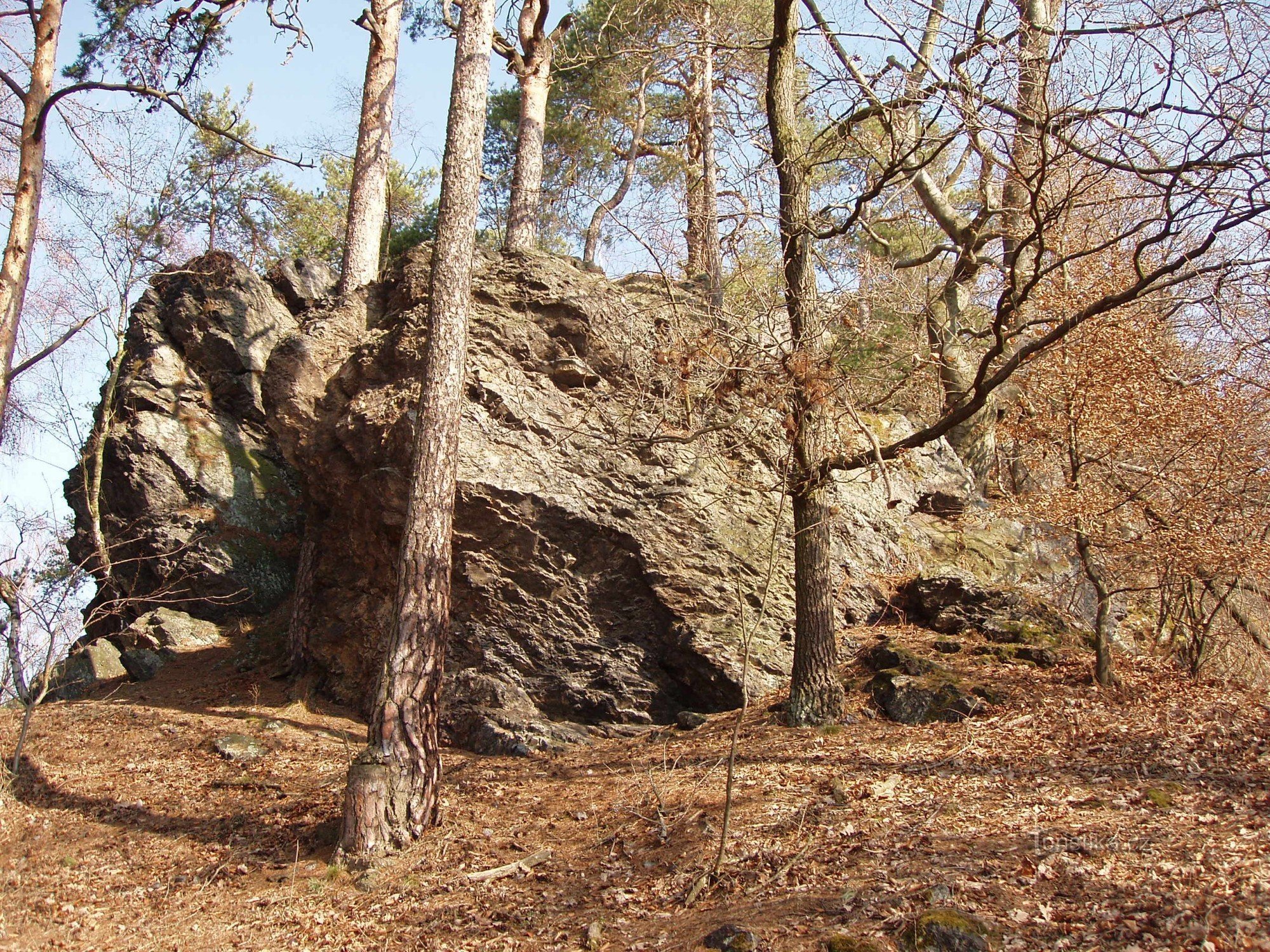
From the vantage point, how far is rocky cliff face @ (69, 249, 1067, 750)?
950 cm

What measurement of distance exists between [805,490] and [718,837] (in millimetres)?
3265

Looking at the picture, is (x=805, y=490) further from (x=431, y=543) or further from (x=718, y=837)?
(x=431, y=543)

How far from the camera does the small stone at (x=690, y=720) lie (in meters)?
9.04

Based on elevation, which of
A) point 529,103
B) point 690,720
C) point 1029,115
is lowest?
point 690,720

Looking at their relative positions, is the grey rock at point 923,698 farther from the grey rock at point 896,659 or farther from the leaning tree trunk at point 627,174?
the leaning tree trunk at point 627,174

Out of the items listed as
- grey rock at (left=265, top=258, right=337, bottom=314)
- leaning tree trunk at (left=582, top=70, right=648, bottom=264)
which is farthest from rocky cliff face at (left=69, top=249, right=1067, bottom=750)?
leaning tree trunk at (left=582, top=70, right=648, bottom=264)

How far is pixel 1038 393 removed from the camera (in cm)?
920

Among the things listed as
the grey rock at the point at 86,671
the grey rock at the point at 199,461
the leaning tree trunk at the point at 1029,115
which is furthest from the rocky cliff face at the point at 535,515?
the leaning tree trunk at the point at 1029,115

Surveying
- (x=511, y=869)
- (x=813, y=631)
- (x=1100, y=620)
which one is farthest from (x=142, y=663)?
(x=1100, y=620)

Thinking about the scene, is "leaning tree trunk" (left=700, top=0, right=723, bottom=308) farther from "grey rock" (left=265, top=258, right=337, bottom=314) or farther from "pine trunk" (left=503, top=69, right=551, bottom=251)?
"grey rock" (left=265, top=258, right=337, bottom=314)

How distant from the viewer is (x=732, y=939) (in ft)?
16.1

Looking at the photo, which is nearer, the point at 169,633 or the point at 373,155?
the point at 169,633

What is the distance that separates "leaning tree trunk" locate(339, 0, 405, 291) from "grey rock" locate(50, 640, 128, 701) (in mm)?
6473

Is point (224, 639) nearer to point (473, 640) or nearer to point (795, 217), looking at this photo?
point (473, 640)
